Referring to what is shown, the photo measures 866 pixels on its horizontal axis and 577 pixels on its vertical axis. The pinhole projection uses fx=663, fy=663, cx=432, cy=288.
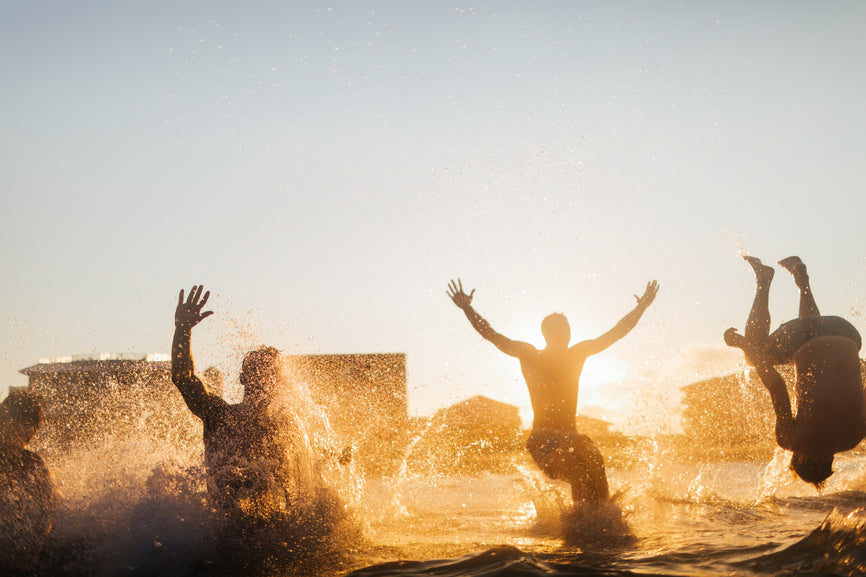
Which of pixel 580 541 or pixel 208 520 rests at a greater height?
pixel 208 520

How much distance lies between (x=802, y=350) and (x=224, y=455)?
16.6 ft

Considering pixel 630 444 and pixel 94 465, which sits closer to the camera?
pixel 94 465

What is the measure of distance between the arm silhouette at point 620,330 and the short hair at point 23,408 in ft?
16.9

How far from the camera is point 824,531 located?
421 centimetres

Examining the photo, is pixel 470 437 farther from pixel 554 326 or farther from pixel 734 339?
pixel 734 339

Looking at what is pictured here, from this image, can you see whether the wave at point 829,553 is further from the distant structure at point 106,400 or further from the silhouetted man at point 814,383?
the distant structure at point 106,400

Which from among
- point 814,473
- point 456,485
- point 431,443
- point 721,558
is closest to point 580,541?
point 721,558

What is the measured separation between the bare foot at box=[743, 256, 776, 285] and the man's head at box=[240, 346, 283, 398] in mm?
4917

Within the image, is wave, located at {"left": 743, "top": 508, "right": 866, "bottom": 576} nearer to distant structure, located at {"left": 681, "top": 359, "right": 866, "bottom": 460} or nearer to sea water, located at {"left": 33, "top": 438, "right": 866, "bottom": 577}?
sea water, located at {"left": 33, "top": 438, "right": 866, "bottom": 577}

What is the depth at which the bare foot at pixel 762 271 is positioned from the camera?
6.80m

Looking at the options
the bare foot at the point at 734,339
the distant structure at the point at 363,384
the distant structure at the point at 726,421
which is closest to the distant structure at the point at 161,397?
the distant structure at the point at 363,384

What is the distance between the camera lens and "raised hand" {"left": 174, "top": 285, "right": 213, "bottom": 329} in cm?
562

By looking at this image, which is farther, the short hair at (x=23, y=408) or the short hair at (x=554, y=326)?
the short hair at (x=554, y=326)

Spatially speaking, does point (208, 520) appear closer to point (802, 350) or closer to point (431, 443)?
point (802, 350)
